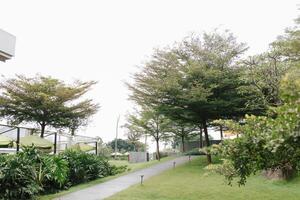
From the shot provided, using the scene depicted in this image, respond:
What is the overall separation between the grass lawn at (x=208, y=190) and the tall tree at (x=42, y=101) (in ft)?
41.5

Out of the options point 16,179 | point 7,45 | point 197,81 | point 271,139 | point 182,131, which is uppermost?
point 197,81

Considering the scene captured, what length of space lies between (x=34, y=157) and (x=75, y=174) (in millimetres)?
3038

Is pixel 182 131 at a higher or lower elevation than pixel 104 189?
higher

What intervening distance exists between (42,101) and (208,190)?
16215 mm

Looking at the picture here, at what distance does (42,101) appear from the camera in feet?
81.4

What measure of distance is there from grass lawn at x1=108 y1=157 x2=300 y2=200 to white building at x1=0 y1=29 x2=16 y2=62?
532 cm

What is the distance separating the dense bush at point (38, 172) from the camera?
33.3ft

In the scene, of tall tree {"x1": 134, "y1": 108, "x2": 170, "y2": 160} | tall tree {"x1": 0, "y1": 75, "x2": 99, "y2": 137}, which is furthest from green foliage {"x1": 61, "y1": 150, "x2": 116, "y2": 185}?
tall tree {"x1": 134, "y1": 108, "x2": 170, "y2": 160}

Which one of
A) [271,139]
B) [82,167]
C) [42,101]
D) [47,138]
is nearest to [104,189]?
[82,167]

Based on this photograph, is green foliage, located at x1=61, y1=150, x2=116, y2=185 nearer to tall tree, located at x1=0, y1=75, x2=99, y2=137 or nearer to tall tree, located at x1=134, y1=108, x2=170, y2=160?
tall tree, located at x1=0, y1=75, x2=99, y2=137

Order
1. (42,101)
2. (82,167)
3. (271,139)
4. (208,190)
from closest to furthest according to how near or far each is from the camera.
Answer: (271,139), (208,190), (82,167), (42,101)

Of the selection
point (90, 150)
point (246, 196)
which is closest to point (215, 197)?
point (246, 196)

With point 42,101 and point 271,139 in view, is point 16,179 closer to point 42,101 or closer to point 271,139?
point 271,139

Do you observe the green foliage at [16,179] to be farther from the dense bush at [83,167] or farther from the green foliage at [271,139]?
the green foliage at [271,139]
